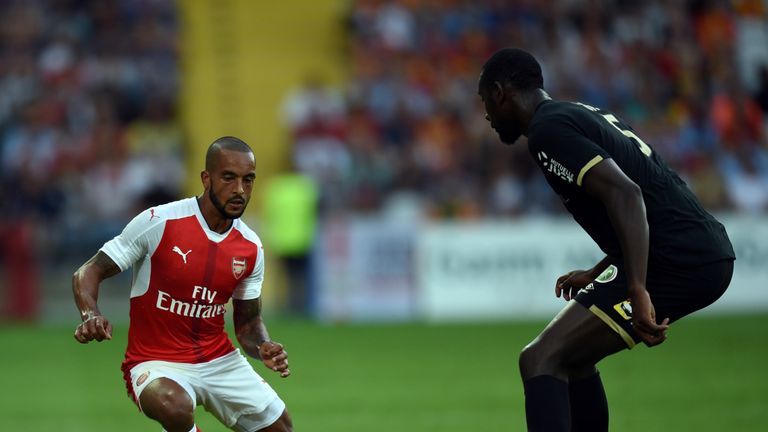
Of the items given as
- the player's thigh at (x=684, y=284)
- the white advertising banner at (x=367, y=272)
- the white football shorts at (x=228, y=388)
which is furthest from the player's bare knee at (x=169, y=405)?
the white advertising banner at (x=367, y=272)

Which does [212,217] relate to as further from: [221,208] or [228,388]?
[228,388]

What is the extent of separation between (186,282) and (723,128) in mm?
14740

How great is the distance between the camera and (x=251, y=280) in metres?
6.71

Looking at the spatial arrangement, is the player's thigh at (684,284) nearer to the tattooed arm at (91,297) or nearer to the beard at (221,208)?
the beard at (221,208)

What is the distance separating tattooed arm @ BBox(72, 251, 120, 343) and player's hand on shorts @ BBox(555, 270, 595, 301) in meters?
2.43

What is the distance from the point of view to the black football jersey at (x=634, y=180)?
5.81 metres

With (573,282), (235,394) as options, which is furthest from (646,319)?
(235,394)

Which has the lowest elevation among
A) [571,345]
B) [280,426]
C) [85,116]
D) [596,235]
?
[280,426]

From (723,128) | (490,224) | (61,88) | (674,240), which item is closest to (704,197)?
(723,128)

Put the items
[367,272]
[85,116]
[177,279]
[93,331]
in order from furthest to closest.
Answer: [85,116], [367,272], [177,279], [93,331]

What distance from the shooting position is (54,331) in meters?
17.0

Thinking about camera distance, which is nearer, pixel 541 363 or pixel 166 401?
pixel 541 363

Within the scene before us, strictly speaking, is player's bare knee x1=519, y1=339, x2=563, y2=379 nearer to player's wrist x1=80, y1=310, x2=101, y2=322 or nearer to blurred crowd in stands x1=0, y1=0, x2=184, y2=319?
player's wrist x1=80, y1=310, x2=101, y2=322

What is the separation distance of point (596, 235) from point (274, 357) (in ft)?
5.73
